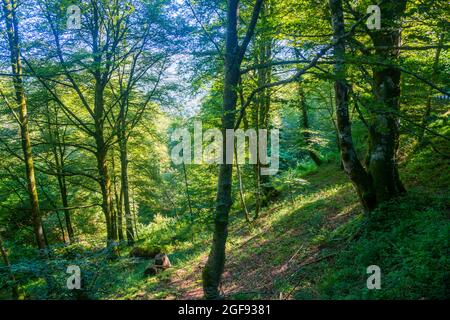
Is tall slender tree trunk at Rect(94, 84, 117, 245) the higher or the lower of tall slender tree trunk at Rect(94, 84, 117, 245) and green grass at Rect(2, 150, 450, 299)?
the higher

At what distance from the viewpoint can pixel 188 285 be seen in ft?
26.7

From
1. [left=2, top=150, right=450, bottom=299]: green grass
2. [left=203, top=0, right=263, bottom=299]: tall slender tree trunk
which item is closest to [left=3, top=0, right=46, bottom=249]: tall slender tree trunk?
[left=2, top=150, right=450, bottom=299]: green grass

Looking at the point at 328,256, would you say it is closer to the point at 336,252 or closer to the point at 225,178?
the point at 336,252

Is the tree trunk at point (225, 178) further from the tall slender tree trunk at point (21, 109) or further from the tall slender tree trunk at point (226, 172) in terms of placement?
the tall slender tree trunk at point (21, 109)

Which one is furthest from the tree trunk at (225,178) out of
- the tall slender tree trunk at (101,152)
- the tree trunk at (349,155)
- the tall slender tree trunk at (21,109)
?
the tall slender tree trunk at (101,152)

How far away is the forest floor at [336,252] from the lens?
4375 mm

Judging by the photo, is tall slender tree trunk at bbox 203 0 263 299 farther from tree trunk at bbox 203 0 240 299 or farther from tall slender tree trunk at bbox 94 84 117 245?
tall slender tree trunk at bbox 94 84 117 245

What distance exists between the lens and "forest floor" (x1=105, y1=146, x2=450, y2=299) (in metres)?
4.38

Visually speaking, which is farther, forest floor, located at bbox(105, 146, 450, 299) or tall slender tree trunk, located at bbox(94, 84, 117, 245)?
tall slender tree trunk, located at bbox(94, 84, 117, 245)

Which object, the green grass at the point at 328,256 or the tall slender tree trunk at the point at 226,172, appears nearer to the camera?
the green grass at the point at 328,256

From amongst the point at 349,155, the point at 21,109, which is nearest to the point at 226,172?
the point at 349,155

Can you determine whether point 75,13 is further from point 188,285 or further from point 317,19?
point 188,285
